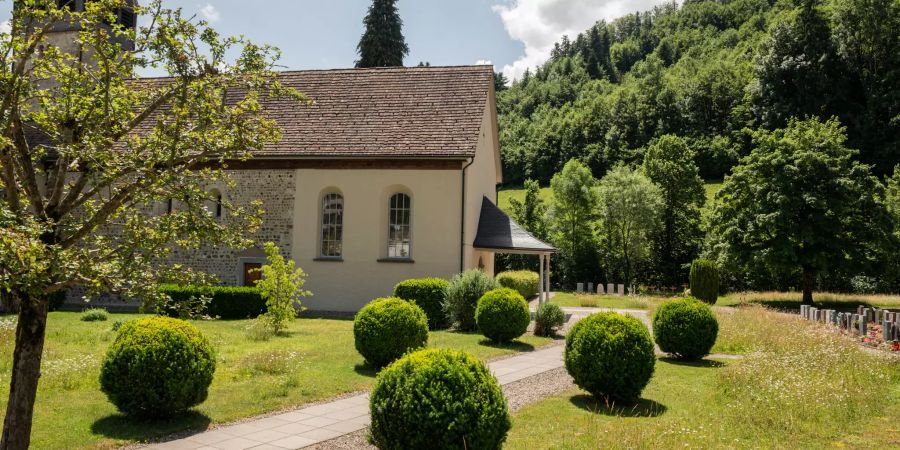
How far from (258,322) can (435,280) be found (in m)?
5.83

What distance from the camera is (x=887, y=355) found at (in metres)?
13.1

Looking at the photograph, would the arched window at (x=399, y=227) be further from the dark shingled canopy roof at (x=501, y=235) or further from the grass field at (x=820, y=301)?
the grass field at (x=820, y=301)

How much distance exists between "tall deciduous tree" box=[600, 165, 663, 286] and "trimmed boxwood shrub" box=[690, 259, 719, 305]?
1181 cm

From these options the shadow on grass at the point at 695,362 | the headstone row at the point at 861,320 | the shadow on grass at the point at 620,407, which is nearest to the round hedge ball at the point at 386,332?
the shadow on grass at the point at 620,407

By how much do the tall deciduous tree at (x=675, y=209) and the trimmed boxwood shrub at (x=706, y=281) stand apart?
1114 centimetres

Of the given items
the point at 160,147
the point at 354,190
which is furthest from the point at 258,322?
the point at 160,147

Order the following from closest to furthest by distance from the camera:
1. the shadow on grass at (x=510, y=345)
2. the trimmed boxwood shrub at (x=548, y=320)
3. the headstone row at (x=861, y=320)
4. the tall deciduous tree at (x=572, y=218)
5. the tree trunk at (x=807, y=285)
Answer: the shadow on grass at (x=510, y=345) → the headstone row at (x=861, y=320) → the trimmed boxwood shrub at (x=548, y=320) → the tree trunk at (x=807, y=285) → the tall deciduous tree at (x=572, y=218)

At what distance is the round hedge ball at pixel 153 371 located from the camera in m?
7.80

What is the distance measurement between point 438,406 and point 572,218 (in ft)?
148

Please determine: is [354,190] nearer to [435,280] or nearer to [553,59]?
[435,280]

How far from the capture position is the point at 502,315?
15.5 metres

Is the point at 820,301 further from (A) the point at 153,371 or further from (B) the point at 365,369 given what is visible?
(A) the point at 153,371

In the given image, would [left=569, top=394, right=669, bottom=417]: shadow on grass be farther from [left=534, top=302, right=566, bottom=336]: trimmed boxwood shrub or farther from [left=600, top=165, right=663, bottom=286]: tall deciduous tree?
Answer: [left=600, top=165, right=663, bottom=286]: tall deciduous tree

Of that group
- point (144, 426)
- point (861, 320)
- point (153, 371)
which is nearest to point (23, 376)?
point (153, 371)
